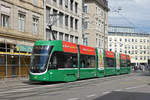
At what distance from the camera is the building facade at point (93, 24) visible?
5550 cm

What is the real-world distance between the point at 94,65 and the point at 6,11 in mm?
10127

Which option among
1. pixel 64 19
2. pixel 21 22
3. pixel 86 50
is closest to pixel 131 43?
pixel 64 19

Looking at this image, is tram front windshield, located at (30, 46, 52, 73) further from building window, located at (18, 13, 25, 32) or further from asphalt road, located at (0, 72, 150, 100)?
building window, located at (18, 13, 25, 32)

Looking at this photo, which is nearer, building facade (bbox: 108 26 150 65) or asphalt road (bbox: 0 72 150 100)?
asphalt road (bbox: 0 72 150 100)

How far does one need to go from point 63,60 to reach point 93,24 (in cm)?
3560

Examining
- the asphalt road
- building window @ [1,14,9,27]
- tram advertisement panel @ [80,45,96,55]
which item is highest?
building window @ [1,14,9,27]

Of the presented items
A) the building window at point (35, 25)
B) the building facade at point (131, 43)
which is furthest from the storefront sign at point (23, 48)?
the building facade at point (131, 43)

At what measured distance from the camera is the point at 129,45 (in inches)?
4333

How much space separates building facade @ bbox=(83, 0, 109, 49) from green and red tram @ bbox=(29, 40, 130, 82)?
93.3 ft

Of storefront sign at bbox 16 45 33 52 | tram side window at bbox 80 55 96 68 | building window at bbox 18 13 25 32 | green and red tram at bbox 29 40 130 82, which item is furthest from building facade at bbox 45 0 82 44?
green and red tram at bbox 29 40 130 82

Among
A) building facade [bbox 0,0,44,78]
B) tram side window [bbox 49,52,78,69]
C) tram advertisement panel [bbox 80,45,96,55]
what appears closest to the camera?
tram side window [bbox 49,52,78,69]

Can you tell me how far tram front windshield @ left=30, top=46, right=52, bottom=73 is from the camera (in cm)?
1841

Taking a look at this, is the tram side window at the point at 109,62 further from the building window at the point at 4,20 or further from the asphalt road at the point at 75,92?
the asphalt road at the point at 75,92

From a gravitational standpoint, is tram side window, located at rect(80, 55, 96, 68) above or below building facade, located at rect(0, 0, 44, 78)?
below
